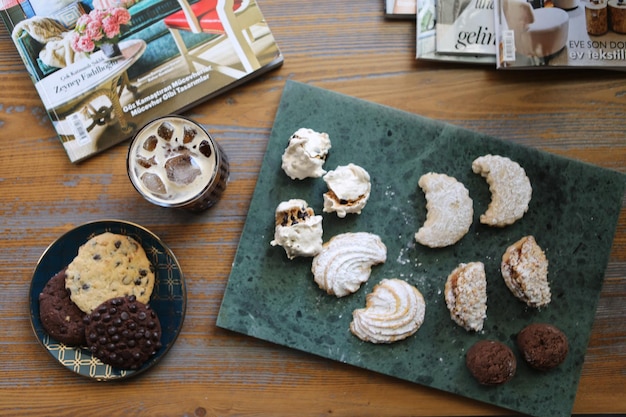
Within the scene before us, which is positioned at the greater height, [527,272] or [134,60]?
[134,60]

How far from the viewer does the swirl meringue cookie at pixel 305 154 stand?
53.7 inches

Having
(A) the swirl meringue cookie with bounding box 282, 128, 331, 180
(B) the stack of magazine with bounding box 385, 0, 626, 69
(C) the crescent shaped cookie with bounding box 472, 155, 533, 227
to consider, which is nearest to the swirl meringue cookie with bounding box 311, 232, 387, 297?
(A) the swirl meringue cookie with bounding box 282, 128, 331, 180

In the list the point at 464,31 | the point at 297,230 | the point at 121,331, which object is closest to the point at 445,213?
the point at 297,230

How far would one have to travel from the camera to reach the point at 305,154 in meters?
1.35

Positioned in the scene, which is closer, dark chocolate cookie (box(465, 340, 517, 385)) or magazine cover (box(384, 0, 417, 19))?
dark chocolate cookie (box(465, 340, 517, 385))

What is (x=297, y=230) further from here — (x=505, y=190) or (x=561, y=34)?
(x=561, y=34)

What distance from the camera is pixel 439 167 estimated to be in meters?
1.43

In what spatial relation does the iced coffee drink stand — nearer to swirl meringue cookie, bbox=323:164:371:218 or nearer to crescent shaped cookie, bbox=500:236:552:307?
swirl meringue cookie, bbox=323:164:371:218

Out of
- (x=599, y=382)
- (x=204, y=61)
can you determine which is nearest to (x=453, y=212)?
(x=599, y=382)

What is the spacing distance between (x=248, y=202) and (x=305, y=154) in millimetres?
198

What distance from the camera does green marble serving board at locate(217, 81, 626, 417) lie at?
1.39 m

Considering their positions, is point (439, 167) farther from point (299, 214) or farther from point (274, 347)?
point (274, 347)

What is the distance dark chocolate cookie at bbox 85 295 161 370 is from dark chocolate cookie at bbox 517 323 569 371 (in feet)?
2.81

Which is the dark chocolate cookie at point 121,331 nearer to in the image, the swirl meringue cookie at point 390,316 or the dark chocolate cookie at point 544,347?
the swirl meringue cookie at point 390,316
